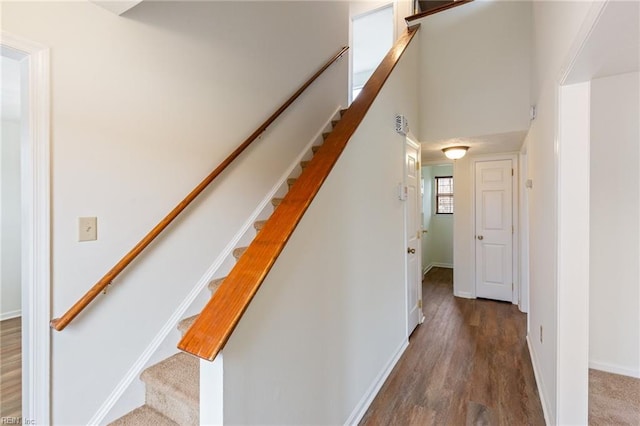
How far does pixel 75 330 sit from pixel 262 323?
3.67 feet

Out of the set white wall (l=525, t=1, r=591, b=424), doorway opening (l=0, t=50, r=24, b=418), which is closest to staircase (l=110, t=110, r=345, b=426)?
white wall (l=525, t=1, r=591, b=424)

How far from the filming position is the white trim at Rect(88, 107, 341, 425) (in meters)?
1.60

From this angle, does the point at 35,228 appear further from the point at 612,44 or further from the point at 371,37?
the point at 371,37

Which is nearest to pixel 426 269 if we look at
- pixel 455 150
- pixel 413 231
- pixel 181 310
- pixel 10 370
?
pixel 455 150

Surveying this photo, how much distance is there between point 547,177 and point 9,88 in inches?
174

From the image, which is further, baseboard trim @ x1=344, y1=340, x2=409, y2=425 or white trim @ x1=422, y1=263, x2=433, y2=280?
white trim @ x1=422, y1=263, x2=433, y2=280

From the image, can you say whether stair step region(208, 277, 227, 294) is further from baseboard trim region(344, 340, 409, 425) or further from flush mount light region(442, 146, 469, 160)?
flush mount light region(442, 146, 469, 160)

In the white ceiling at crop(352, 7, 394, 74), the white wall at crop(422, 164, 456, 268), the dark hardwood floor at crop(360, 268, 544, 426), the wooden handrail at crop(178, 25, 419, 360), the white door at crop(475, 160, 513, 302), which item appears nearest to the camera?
the wooden handrail at crop(178, 25, 419, 360)

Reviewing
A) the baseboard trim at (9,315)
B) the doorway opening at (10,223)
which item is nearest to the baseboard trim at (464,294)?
the doorway opening at (10,223)

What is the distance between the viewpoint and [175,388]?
4.91 ft

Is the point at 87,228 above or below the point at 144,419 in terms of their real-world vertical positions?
above

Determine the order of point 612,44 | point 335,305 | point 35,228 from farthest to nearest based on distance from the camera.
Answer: point 335,305, point 35,228, point 612,44

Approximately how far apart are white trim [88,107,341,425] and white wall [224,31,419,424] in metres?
1.01

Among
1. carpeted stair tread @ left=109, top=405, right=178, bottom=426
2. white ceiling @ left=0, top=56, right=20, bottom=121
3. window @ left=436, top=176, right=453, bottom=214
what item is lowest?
carpeted stair tread @ left=109, top=405, right=178, bottom=426
